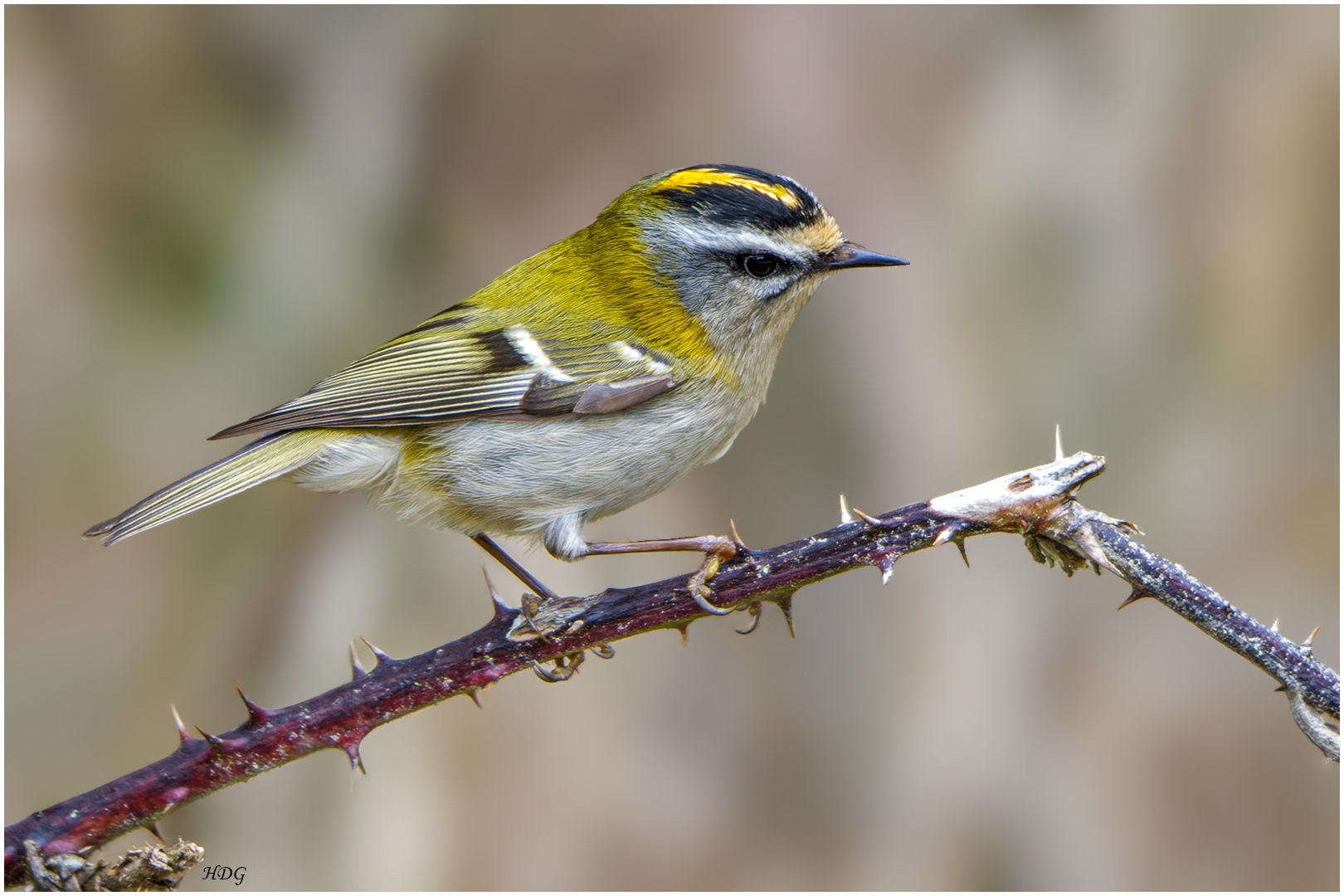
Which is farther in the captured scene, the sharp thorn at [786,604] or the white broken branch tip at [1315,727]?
the sharp thorn at [786,604]

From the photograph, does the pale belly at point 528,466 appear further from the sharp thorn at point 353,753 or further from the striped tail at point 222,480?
the sharp thorn at point 353,753

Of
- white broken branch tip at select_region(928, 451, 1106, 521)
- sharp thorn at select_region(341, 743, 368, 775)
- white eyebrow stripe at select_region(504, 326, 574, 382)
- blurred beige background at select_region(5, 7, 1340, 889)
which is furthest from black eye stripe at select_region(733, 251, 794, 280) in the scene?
sharp thorn at select_region(341, 743, 368, 775)

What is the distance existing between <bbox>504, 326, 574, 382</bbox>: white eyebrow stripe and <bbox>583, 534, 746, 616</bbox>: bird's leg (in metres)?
0.30

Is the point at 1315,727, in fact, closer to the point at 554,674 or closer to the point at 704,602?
the point at 704,602

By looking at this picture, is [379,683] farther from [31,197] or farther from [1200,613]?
[31,197]

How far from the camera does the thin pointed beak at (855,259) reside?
1685mm

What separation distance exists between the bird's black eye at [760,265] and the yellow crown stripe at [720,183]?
102 millimetres

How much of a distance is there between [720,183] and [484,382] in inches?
21.5

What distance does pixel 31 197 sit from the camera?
263cm

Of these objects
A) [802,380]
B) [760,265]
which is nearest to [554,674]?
[760,265]

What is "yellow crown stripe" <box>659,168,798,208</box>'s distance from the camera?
1725 mm

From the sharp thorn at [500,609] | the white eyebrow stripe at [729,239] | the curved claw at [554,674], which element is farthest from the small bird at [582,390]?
the sharp thorn at [500,609]

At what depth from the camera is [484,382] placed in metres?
1.78

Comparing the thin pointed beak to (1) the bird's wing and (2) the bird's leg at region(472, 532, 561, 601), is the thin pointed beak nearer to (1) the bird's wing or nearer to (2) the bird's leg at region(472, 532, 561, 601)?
(1) the bird's wing
